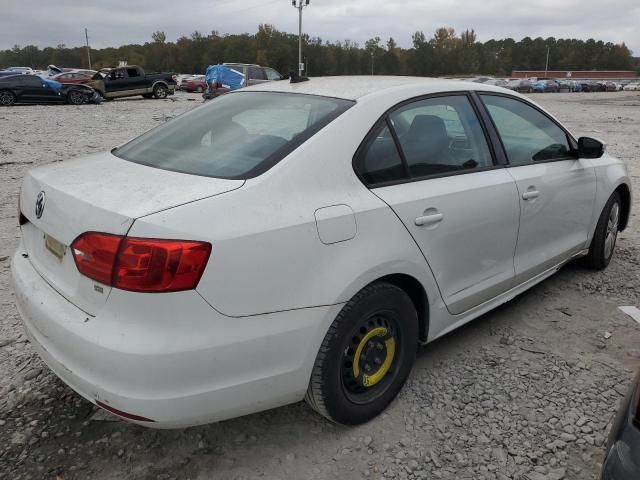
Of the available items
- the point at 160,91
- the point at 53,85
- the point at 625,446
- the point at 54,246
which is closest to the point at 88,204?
the point at 54,246

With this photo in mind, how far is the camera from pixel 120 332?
1898mm

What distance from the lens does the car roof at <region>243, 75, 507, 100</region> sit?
2758 millimetres

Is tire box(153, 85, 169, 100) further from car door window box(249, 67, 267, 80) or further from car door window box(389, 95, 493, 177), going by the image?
car door window box(389, 95, 493, 177)

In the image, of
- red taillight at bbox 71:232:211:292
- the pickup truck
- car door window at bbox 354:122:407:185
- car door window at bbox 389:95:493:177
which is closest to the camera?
red taillight at bbox 71:232:211:292

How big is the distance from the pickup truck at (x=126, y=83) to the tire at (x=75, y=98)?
293 centimetres

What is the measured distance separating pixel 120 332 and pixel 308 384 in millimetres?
789

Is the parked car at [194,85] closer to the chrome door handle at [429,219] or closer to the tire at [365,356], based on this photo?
the chrome door handle at [429,219]

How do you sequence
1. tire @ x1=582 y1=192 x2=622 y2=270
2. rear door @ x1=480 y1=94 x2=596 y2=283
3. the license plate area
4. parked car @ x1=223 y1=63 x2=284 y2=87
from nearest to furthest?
the license plate area, rear door @ x1=480 y1=94 x2=596 y2=283, tire @ x1=582 y1=192 x2=622 y2=270, parked car @ x1=223 y1=63 x2=284 y2=87

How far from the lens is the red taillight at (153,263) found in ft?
6.08

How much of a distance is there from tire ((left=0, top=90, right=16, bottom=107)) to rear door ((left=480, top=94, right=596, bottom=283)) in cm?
2258

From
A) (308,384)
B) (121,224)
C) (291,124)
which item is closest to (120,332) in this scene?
(121,224)

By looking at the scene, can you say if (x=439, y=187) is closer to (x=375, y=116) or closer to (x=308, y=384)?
(x=375, y=116)

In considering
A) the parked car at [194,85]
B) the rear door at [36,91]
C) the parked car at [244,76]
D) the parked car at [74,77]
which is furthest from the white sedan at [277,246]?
the parked car at [194,85]

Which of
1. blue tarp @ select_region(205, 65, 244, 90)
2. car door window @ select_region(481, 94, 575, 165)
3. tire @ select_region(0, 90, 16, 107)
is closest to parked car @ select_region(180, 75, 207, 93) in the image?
blue tarp @ select_region(205, 65, 244, 90)
